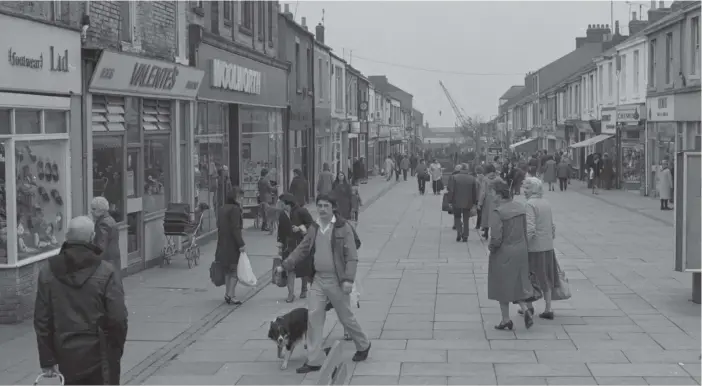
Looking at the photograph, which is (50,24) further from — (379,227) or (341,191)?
(379,227)

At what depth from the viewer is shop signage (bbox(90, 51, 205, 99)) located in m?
14.3

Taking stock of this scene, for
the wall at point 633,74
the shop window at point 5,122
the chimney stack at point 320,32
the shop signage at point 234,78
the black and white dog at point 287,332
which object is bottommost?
the black and white dog at point 287,332

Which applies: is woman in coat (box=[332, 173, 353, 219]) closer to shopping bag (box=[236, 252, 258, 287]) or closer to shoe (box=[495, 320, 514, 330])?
shopping bag (box=[236, 252, 258, 287])

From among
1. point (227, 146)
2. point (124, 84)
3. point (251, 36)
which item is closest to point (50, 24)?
point (124, 84)

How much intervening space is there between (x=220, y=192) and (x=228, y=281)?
9.68 metres

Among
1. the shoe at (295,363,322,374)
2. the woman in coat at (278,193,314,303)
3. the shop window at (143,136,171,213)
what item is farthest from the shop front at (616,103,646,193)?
the shoe at (295,363,322,374)

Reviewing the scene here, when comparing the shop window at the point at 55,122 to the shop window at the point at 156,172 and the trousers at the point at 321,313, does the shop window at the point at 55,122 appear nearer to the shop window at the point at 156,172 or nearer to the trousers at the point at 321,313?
the shop window at the point at 156,172

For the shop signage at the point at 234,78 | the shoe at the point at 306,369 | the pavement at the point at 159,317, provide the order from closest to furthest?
1. the shoe at the point at 306,369
2. the pavement at the point at 159,317
3. the shop signage at the point at 234,78

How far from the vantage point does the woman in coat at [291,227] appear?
1276 centimetres

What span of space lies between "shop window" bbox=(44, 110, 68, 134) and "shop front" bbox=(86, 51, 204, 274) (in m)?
0.82

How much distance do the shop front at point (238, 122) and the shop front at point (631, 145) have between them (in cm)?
1459

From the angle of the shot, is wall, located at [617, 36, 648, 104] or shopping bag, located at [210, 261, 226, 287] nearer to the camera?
shopping bag, located at [210, 261, 226, 287]

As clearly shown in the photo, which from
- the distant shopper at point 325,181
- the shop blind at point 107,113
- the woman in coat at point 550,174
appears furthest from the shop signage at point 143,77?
the woman in coat at point 550,174

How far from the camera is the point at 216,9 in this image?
22.0m
